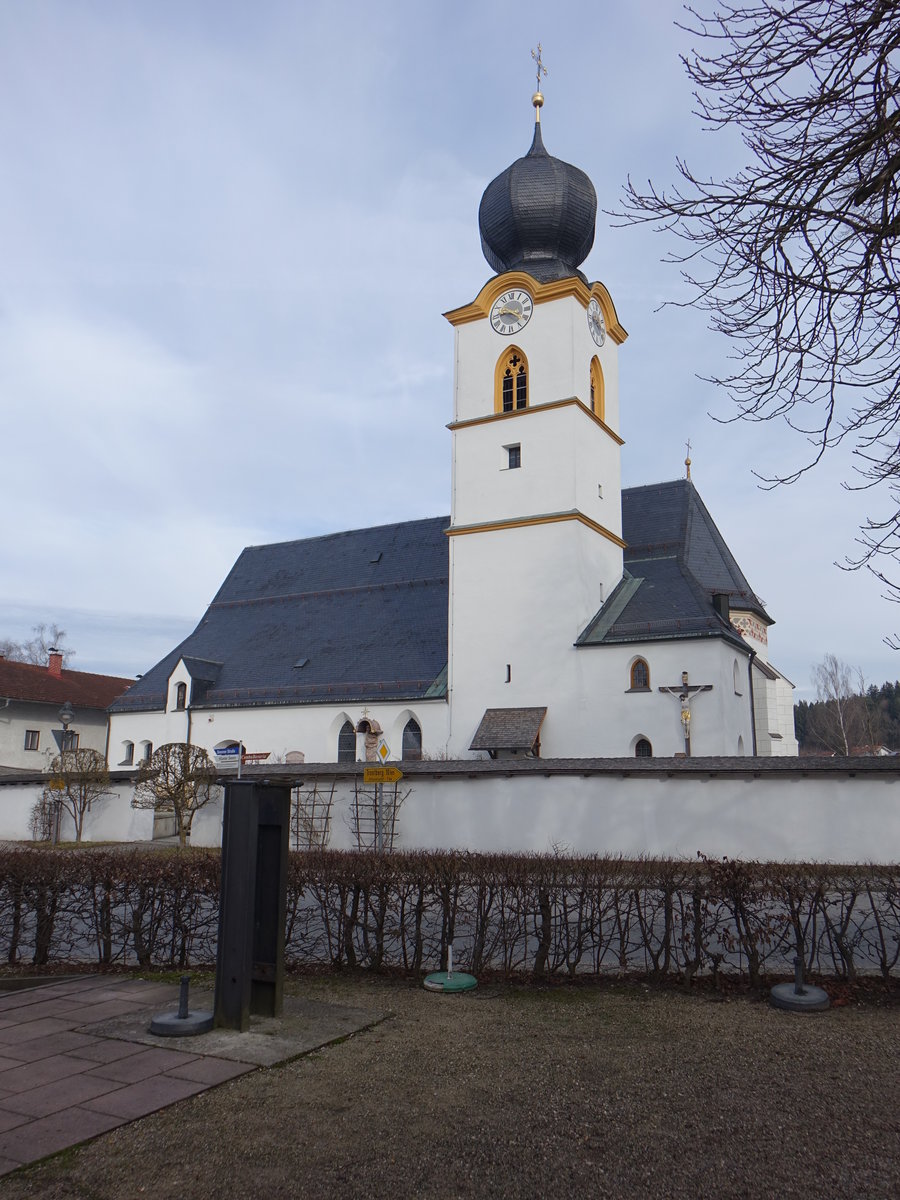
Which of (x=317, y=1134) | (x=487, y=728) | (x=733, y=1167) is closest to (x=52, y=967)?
(x=317, y=1134)

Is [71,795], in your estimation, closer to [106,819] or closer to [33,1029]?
[106,819]

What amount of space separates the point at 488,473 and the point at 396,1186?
24.7 m

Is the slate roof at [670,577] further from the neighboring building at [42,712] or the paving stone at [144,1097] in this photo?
the neighboring building at [42,712]

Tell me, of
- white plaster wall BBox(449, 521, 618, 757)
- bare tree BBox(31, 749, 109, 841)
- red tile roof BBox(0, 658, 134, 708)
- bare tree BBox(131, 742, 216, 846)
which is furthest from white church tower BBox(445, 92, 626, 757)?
red tile roof BBox(0, 658, 134, 708)

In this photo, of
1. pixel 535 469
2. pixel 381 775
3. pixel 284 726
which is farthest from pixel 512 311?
pixel 381 775

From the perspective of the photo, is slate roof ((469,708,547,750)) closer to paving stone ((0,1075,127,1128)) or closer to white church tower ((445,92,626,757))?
white church tower ((445,92,626,757))

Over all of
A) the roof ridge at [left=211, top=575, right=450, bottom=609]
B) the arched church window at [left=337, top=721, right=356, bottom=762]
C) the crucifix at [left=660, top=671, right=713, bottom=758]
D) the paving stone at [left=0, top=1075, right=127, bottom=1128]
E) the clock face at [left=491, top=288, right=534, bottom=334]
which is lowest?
the paving stone at [left=0, top=1075, right=127, bottom=1128]

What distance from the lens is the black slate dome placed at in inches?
1123

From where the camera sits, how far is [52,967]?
8969 mm

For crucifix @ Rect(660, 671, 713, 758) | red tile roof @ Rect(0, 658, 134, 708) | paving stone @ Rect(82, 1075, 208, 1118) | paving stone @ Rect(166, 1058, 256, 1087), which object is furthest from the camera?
red tile roof @ Rect(0, 658, 134, 708)

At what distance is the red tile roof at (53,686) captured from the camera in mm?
43500

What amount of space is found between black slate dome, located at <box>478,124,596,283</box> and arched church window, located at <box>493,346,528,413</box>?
241cm

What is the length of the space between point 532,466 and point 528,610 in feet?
14.2

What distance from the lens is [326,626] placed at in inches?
1324
